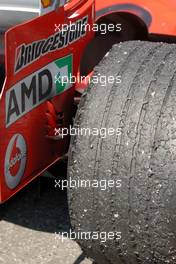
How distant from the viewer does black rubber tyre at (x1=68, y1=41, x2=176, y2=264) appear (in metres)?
1.89

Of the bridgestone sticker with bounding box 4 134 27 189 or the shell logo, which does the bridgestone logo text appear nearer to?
the shell logo

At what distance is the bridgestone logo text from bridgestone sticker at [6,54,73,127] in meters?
0.05

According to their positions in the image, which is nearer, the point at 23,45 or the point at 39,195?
the point at 23,45

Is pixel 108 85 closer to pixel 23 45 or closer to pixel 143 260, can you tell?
pixel 23 45

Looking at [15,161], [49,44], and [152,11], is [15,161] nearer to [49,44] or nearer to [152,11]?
[49,44]

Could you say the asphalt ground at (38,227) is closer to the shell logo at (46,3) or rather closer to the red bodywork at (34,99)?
the red bodywork at (34,99)

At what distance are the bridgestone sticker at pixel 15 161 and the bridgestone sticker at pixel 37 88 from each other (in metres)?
0.08

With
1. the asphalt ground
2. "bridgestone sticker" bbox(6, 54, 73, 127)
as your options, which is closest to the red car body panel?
"bridgestone sticker" bbox(6, 54, 73, 127)

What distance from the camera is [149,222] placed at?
1.94m

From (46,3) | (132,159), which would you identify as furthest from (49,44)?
(132,159)

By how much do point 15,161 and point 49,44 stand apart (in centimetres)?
41

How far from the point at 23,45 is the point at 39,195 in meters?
1.12

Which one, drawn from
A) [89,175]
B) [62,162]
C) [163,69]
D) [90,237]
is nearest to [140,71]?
[163,69]

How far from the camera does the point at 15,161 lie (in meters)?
2.17
